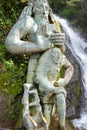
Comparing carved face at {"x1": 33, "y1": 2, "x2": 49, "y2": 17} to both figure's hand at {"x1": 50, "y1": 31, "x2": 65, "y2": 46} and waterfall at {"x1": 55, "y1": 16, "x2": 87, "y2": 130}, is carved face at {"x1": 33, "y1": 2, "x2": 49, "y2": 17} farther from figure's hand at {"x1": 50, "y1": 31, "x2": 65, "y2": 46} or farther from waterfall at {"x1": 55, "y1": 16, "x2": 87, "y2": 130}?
waterfall at {"x1": 55, "y1": 16, "x2": 87, "y2": 130}

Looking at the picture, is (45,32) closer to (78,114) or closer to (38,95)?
(38,95)

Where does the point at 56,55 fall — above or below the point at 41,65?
above

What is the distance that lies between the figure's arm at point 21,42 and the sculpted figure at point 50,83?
0.19m

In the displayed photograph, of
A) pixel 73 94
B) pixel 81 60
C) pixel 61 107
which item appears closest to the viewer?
pixel 61 107

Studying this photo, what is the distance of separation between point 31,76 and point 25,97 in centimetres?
48

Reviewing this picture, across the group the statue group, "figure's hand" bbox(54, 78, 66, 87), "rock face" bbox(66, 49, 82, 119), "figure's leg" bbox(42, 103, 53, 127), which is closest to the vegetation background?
the statue group

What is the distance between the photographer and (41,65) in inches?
221

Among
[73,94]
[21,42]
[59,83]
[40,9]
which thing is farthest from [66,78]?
[73,94]

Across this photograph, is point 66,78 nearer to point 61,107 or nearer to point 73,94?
point 61,107

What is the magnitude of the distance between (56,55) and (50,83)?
0.47m

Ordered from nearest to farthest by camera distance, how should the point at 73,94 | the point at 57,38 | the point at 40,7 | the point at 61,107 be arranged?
the point at 61,107, the point at 57,38, the point at 40,7, the point at 73,94

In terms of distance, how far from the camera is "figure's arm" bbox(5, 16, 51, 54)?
558 cm

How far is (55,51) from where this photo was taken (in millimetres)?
5590

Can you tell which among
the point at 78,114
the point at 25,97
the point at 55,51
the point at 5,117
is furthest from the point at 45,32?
the point at 78,114
